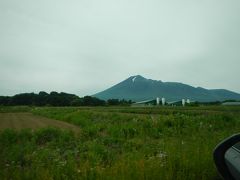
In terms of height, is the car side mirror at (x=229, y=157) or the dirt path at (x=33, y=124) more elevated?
the car side mirror at (x=229, y=157)

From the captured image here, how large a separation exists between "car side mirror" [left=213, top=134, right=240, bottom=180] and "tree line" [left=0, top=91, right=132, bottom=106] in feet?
346

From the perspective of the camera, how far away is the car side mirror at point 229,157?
2688 millimetres

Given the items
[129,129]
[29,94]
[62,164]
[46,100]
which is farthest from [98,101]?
[62,164]

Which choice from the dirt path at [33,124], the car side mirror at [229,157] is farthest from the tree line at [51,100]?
the car side mirror at [229,157]

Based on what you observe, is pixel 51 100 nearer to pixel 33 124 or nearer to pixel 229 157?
pixel 33 124

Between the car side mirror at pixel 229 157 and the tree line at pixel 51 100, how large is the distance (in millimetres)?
105562

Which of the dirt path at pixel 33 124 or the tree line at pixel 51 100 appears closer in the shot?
Answer: the dirt path at pixel 33 124

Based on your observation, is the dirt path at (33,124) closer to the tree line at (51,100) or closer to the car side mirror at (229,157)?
the car side mirror at (229,157)

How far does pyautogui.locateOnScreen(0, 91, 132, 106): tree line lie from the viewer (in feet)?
368

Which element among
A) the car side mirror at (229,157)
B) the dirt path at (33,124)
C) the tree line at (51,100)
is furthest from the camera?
the tree line at (51,100)

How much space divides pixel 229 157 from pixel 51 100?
395 ft

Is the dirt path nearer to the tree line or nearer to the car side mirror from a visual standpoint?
the car side mirror

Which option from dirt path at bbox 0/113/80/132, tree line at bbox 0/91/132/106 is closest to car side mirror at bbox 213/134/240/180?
dirt path at bbox 0/113/80/132

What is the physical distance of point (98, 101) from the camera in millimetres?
112062
